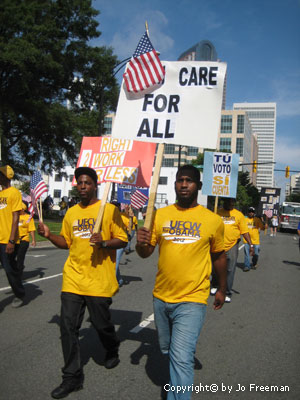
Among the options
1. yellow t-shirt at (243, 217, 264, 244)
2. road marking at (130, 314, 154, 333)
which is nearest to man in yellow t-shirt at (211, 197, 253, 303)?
road marking at (130, 314, 154, 333)

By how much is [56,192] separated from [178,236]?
7779 cm

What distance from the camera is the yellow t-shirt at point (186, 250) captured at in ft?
10.2

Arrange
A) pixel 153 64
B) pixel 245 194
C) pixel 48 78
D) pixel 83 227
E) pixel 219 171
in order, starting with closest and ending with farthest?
pixel 83 227 < pixel 153 64 < pixel 219 171 < pixel 48 78 < pixel 245 194

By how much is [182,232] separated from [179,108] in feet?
4.62

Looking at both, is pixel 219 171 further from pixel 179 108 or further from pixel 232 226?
pixel 179 108

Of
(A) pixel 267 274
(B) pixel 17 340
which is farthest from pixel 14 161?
(B) pixel 17 340

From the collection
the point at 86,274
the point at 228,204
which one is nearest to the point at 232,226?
the point at 228,204

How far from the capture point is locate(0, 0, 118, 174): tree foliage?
900 inches

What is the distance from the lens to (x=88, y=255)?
3.70 meters

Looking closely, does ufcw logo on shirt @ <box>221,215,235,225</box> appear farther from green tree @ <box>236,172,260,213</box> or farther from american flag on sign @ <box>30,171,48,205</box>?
green tree @ <box>236,172,260,213</box>

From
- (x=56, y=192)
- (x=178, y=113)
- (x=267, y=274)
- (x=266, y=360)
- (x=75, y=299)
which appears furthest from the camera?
(x=56, y=192)

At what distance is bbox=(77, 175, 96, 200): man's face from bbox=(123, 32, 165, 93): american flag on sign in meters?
1.05

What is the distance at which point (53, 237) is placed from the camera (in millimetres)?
3791

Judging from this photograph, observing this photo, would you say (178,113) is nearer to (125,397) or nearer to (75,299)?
(75,299)
